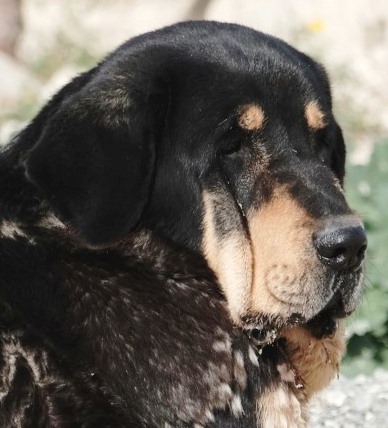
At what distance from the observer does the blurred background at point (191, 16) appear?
13055 mm

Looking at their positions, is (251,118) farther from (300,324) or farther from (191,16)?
(191,16)

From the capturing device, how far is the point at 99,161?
3.17 metres

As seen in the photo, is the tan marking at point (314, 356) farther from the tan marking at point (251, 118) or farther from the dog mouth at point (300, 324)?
the tan marking at point (251, 118)

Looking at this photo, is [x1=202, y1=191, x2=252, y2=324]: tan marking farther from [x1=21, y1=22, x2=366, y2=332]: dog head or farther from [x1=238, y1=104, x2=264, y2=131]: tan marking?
[x1=238, y1=104, x2=264, y2=131]: tan marking

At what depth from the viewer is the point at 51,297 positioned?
3.13m

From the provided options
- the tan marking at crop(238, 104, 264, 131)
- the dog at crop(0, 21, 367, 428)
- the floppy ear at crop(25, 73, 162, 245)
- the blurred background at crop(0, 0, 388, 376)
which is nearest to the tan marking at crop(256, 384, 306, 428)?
the dog at crop(0, 21, 367, 428)

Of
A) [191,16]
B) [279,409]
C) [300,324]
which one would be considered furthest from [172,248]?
[191,16]

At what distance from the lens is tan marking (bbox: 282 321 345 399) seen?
11.4 feet

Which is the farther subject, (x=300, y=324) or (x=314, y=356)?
(x=314, y=356)

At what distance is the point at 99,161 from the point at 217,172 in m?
0.42

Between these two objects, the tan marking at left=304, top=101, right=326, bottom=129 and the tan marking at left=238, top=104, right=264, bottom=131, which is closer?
the tan marking at left=238, top=104, right=264, bottom=131

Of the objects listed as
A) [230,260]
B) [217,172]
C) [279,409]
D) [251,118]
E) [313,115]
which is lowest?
[279,409]

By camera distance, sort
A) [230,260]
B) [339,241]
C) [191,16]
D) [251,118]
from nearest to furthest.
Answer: [339,241]
[230,260]
[251,118]
[191,16]

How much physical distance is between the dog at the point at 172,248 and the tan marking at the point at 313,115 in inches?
1.7
